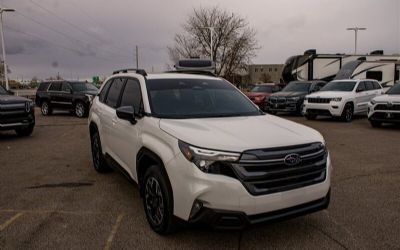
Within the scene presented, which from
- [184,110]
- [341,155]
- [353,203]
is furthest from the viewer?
[341,155]

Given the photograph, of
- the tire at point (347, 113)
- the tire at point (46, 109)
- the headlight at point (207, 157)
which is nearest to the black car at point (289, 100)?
the tire at point (347, 113)

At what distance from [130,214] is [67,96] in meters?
15.3

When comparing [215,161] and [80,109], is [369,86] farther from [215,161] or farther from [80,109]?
[215,161]

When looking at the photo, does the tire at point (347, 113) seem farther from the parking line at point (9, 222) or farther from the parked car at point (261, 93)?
the parking line at point (9, 222)

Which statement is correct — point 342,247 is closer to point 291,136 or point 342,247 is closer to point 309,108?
point 291,136

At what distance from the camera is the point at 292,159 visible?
11.2ft

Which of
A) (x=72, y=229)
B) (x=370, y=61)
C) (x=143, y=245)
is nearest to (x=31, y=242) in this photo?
(x=72, y=229)

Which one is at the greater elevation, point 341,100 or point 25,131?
point 341,100

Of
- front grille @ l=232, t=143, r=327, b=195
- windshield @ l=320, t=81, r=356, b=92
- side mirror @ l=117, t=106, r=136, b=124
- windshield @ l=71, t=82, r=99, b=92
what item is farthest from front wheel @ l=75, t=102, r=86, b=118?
front grille @ l=232, t=143, r=327, b=195

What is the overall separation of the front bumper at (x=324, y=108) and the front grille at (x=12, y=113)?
10.5 m

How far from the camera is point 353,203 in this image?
194 inches

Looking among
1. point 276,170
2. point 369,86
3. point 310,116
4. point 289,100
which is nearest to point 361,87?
point 369,86

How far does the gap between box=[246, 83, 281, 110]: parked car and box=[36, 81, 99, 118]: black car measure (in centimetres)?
822

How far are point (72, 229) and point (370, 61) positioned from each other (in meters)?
20.3
